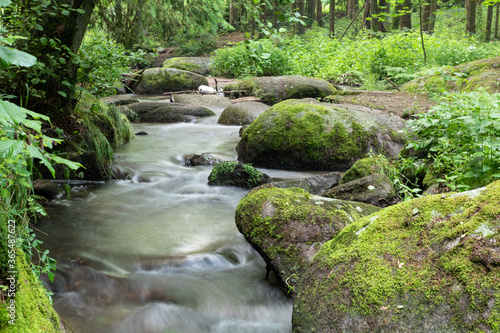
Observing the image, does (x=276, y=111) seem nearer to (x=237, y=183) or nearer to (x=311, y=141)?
(x=311, y=141)

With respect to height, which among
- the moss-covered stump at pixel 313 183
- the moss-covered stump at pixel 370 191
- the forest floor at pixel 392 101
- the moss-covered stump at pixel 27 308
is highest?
the moss-covered stump at pixel 27 308

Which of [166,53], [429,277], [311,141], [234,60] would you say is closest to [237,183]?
[311,141]

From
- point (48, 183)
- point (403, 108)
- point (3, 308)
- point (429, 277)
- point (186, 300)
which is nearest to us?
point (3, 308)

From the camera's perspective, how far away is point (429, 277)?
2225 mm

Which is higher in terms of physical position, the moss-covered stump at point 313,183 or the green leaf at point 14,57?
the green leaf at point 14,57

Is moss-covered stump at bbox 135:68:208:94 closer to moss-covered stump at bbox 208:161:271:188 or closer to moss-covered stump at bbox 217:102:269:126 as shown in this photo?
moss-covered stump at bbox 217:102:269:126

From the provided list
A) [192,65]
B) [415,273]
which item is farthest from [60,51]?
[192,65]

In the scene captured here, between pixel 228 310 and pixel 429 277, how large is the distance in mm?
2357

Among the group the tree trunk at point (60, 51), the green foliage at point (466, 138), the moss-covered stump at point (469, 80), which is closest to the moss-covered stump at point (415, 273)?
the green foliage at point (466, 138)

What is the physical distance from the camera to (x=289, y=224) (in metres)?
3.92

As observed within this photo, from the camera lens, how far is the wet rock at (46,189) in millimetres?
6144

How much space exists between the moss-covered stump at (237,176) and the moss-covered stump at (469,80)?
4.36 m

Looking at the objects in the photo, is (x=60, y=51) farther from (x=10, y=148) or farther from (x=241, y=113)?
(x=241, y=113)

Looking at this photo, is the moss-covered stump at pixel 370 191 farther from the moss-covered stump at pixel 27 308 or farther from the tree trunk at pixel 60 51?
the tree trunk at pixel 60 51
